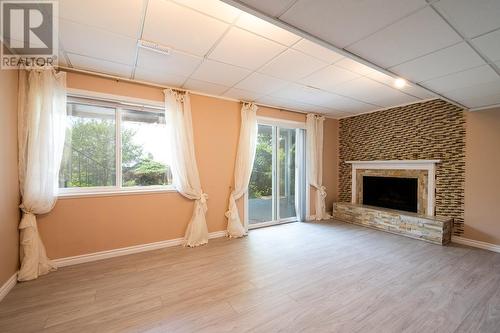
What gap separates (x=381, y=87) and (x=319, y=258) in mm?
2764

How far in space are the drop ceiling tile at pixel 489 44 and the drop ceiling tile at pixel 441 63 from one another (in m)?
0.06

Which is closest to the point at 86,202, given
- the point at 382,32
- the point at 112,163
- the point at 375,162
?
the point at 112,163

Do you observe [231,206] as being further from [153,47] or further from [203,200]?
[153,47]

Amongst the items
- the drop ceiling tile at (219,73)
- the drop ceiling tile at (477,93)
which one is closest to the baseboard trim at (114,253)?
the drop ceiling tile at (219,73)

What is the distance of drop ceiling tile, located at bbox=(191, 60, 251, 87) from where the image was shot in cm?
266

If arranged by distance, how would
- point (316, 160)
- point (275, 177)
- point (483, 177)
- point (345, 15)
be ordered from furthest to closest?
1. point (316, 160)
2. point (275, 177)
3. point (483, 177)
4. point (345, 15)

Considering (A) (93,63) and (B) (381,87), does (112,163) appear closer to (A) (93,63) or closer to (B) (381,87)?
(A) (93,63)

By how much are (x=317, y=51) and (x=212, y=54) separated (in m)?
1.15

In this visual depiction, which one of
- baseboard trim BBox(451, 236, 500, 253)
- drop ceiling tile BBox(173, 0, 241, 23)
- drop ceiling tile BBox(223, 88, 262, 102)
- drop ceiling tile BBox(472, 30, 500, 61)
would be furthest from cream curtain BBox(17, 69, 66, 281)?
baseboard trim BBox(451, 236, 500, 253)

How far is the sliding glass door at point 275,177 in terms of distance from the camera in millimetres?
4666

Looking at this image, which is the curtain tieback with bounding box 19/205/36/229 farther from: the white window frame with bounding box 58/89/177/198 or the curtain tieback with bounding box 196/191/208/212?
the curtain tieback with bounding box 196/191/208/212

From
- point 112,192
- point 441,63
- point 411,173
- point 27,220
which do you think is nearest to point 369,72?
point 441,63

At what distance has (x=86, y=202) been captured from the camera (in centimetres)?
293

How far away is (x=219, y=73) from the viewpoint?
290 centimetres
